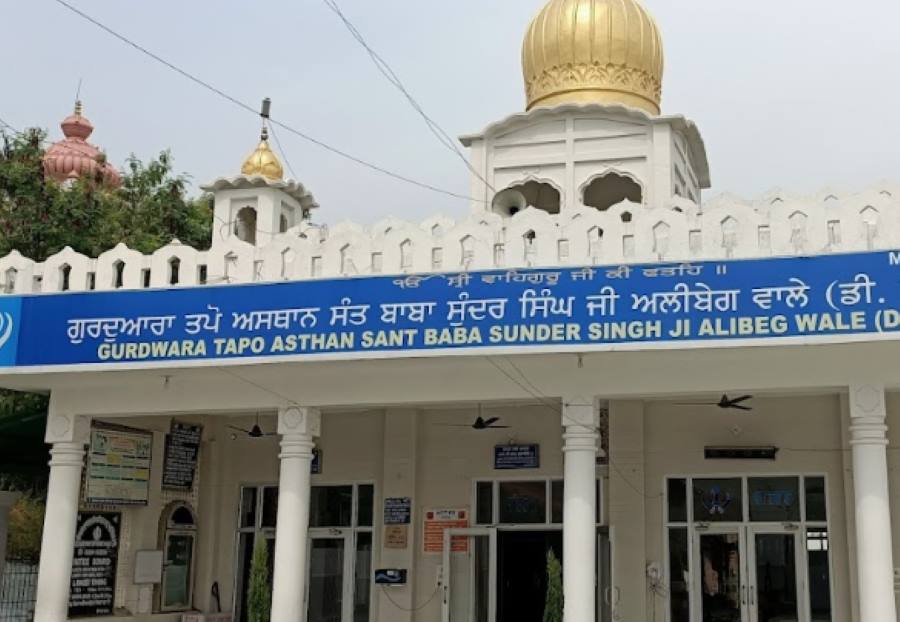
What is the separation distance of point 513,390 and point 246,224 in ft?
21.9

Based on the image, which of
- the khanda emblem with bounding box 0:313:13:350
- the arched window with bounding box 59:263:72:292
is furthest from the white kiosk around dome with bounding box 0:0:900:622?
the arched window with bounding box 59:263:72:292

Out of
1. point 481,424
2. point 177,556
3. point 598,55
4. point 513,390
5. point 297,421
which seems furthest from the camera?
point 598,55

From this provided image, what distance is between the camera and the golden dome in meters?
14.5

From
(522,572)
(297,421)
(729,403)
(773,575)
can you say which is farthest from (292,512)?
(773,575)

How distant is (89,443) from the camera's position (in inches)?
460

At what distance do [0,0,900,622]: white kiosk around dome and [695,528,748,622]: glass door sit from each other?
0.03 metres

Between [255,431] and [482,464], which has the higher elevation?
[255,431]

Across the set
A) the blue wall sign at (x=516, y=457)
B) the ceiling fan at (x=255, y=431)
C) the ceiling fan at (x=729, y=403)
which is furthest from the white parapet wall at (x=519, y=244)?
the blue wall sign at (x=516, y=457)

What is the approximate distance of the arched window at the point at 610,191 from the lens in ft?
46.9

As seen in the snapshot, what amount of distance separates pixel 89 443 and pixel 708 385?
6.62 m

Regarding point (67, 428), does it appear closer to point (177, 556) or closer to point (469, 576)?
point (177, 556)

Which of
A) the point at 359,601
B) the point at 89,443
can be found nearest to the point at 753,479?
the point at 359,601

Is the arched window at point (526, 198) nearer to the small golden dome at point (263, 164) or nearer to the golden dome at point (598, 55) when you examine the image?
the golden dome at point (598, 55)

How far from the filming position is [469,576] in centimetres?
1279
